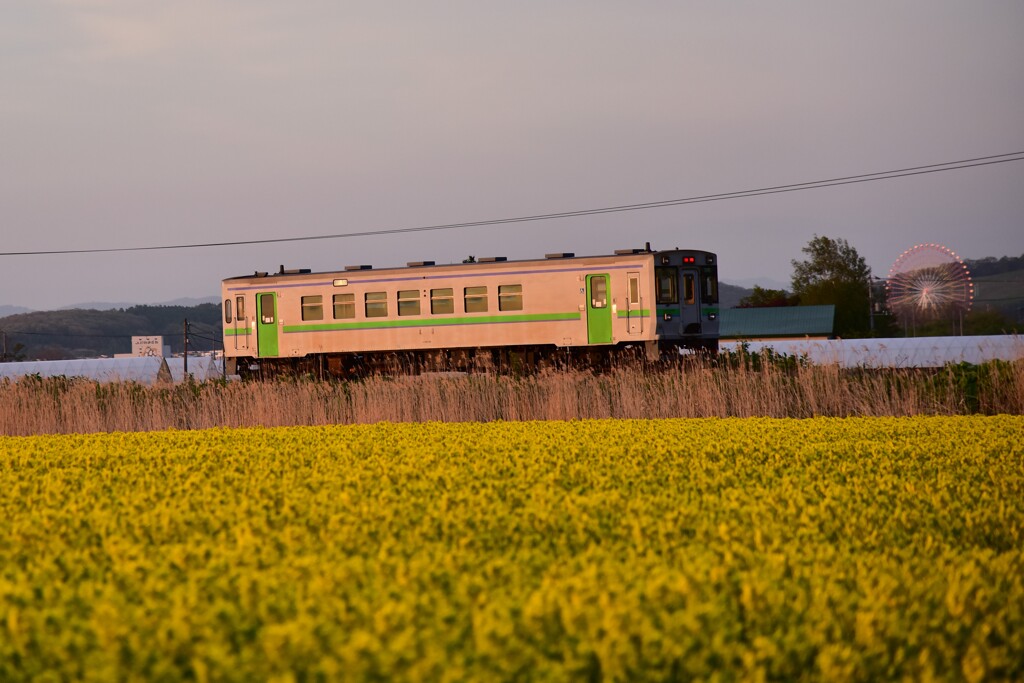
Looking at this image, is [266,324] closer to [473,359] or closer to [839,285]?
[473,359]

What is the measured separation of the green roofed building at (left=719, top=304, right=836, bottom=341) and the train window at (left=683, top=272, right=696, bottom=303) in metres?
44.9

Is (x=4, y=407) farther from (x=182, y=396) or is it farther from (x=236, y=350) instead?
(x=236, y=350)

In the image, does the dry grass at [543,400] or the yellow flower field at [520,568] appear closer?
the yellow flower field at [520,568]

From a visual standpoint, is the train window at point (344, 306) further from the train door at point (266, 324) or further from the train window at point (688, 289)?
the train window at point (688, 289)

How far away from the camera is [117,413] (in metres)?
15.7

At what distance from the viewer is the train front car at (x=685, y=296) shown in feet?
91.0

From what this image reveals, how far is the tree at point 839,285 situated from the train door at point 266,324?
4918 cm

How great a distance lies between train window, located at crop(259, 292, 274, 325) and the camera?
3064 cm

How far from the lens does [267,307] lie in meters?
30.7

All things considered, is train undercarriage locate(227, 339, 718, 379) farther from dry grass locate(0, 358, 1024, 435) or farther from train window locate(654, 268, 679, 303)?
dry grass locate(0, 358, 1024, 435)

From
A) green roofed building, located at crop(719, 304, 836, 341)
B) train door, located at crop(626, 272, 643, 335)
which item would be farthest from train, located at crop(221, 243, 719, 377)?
green roofed building, located at crop(719, 304, 836, 341)

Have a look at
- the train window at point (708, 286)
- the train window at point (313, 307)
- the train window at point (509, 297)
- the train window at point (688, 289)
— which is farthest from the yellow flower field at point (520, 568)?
the train window at point (313, 307)

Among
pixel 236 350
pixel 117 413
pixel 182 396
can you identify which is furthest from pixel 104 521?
pixel 236 350

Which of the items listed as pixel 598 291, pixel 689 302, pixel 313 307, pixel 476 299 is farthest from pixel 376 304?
pixel 689 302
